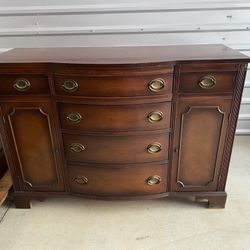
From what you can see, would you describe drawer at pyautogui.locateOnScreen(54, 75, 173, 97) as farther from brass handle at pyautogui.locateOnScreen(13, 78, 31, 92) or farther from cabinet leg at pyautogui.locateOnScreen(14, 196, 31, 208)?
cabinet leg at pyautogui.locateOnScreen(14, 196, 31, 208)

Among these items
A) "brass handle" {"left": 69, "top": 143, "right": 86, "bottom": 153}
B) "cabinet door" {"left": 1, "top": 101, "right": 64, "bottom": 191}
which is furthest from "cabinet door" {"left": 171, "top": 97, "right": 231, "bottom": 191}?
"cabinet door" {"left": 1, "top": 101, "right": 64, "bottom": 191}

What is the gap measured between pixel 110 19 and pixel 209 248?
1632 millimetres

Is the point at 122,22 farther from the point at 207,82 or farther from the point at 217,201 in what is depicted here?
the point at 217,201

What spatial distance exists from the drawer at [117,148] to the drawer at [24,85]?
287 millimetres

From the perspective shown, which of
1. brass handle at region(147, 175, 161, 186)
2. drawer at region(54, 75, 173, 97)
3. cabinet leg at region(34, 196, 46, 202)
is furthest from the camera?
cabinet leg at region(34, 196, 46, 202)

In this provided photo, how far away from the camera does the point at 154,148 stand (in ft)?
4.43

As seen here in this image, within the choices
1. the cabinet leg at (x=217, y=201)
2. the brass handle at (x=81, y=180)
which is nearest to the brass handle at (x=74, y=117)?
the brass handle at (x=81, y=180)

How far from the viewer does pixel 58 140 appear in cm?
136

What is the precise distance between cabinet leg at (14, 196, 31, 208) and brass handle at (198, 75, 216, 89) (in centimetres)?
127

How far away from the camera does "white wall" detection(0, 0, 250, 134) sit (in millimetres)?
1735

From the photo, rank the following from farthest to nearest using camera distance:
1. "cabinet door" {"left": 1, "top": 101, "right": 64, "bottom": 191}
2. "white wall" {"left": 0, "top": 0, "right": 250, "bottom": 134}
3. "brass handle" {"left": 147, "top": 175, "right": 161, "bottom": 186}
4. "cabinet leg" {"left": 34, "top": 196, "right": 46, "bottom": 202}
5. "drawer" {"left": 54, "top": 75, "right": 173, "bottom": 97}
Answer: "white wall" {"left": 0, "top": 0, "right": 250, "bottom": 134}, "cabinet leg" {"left": 34, "top": 196, "right": 46, "bottom": 202}, "brass handle" {"left": 147, "top": 175, "right": 161, "bottom": 186}, "cabinet door" {"left": 1, "top": 101, "right": 64, "bottom": 191}, "drawer" {"left": 54, "top": 75, "right": 173, "bottom": 97}

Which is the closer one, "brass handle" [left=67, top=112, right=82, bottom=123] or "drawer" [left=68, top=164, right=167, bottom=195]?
"brass handle" [left=67, top=112, right=82, bottom=123]

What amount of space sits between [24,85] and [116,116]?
50 cm

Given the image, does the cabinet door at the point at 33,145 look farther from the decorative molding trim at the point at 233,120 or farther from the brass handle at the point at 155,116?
the decorative molding trim at the point at 233,120
